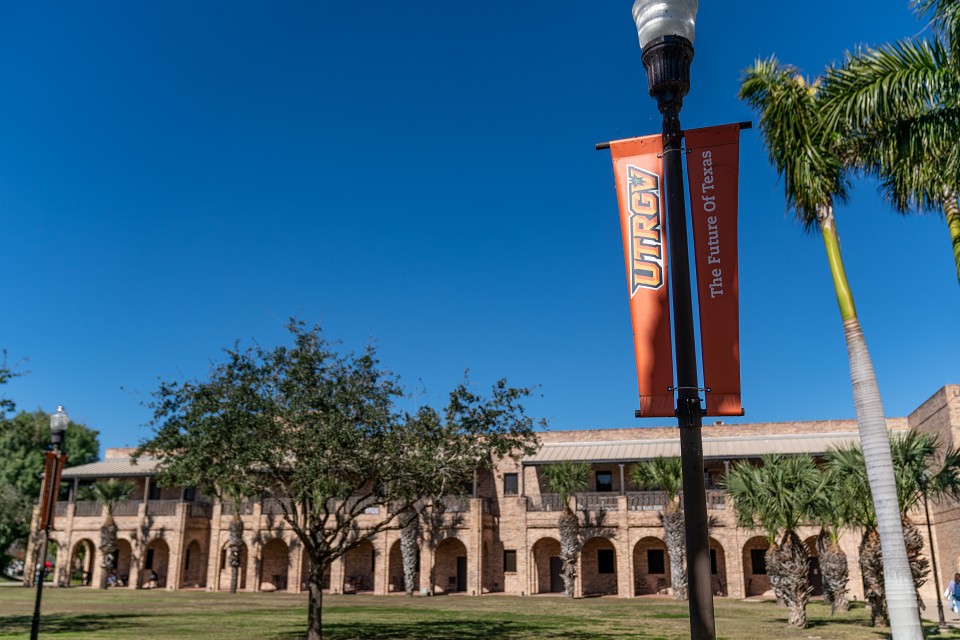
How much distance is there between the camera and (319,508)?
17.8m

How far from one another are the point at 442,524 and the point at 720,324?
121 feet

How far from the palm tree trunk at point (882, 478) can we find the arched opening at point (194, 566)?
138 ft

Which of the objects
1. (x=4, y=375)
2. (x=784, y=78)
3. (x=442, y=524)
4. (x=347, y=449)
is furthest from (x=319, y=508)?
(x=442, y=524)

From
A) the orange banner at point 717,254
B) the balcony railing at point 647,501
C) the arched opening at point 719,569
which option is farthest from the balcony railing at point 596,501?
the orange banner at point 717,254

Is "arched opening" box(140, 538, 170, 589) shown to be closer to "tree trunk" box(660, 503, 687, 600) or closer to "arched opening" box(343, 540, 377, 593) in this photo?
"arched opening" box(343, 540, 377, 593)

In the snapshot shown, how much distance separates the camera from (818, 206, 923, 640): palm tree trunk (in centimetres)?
1137

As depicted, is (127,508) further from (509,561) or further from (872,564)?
(872,564)

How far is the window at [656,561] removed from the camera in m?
40.6

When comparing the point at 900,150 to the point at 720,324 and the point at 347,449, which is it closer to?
the point at 720,324

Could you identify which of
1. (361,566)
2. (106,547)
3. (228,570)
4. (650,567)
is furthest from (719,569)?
(106,547)

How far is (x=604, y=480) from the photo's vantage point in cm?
4372

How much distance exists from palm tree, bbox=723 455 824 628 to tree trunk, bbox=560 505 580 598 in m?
16.4

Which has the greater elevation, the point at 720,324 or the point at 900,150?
the point at 900,150

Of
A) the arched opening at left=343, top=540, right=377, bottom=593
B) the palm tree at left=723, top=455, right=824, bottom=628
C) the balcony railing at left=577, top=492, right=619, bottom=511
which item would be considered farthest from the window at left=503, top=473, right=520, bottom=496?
the palm tree at left=723, top=455, right=824, bottom=628
